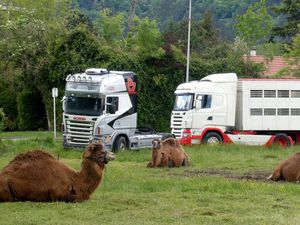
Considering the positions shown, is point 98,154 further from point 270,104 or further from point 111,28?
point 111,28

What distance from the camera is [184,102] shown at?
3741 centimetres

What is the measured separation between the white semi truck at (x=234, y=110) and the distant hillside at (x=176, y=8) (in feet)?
251

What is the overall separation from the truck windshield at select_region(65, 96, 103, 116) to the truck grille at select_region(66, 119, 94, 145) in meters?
0.42

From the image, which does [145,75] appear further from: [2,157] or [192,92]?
[2,157]

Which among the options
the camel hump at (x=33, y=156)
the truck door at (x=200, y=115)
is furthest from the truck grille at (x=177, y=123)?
the camel hump at (x=33, y=156)

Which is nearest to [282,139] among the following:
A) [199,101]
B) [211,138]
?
[211,138]

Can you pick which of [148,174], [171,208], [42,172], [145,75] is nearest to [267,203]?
[171,208]

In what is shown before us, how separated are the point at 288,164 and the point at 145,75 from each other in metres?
30.1

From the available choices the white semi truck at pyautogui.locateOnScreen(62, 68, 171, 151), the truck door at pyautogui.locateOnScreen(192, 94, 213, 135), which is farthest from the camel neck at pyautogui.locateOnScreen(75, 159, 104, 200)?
the truck door at pyautogui.locateOnScreen(192, 94, 213, 135)

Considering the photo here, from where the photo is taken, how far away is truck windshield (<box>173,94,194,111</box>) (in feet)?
122

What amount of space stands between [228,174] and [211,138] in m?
16.4

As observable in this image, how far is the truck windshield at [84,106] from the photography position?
3238 cm

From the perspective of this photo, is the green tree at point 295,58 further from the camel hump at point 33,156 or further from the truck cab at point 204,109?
the camel hump at point 33,156

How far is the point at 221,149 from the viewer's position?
31.9 meters
